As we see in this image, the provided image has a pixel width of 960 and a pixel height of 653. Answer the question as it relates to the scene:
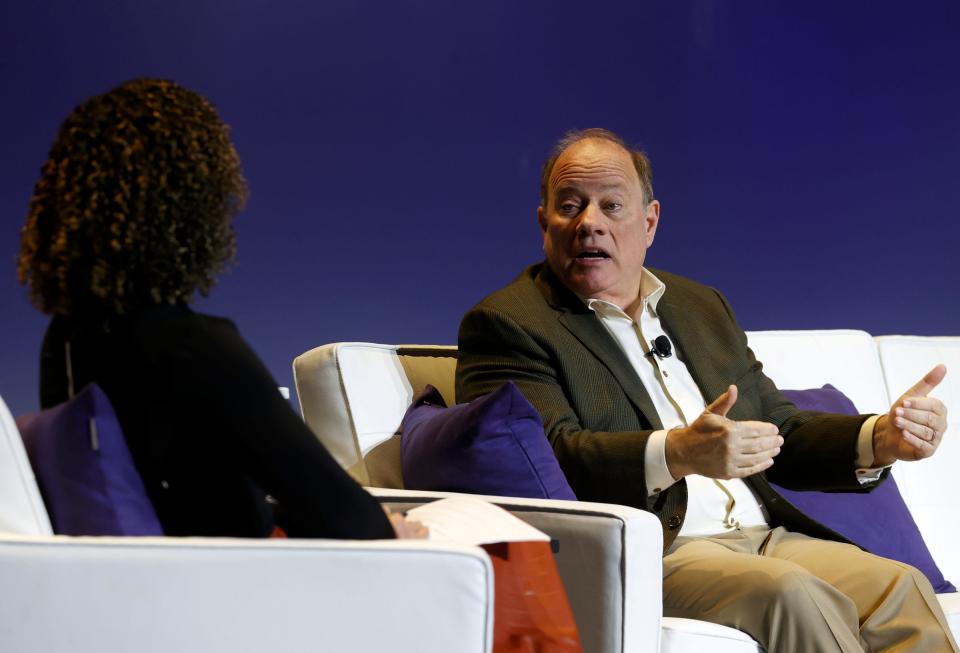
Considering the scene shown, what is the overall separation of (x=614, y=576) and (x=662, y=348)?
0.82 metres

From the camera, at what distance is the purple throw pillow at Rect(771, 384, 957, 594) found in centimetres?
235

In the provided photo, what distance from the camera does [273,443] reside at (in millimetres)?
1200

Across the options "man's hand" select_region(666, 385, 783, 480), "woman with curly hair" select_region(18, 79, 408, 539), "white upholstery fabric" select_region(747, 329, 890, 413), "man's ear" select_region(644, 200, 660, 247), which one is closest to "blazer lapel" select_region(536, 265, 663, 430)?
"man's hand" select_region(666, 385, 783, 480)

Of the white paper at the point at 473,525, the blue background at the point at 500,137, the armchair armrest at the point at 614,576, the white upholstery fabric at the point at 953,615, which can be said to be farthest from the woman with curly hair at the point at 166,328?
the blue background at the point at 500,137

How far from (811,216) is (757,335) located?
1.74 metres

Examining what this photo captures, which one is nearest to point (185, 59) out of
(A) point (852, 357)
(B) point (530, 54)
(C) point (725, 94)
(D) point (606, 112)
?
(B) point (530, 54)

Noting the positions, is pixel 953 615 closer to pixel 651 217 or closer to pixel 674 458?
pixel 674 458

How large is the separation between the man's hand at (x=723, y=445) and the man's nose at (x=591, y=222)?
22.2 inches

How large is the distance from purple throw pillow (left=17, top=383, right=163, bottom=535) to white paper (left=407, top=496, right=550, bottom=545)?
338 millimetres

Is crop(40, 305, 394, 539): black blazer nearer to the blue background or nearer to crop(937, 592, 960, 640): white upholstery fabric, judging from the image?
crop(937, 592, 960, 640): white upholstery fabric

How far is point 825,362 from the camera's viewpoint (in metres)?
2.82

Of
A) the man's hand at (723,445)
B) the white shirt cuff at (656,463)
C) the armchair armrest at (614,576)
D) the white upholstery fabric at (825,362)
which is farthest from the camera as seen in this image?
Answer: the white upholstery fabric at (825,362)

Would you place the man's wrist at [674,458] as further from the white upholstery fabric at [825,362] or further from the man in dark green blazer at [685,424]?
the white upholstery fabric at [825,362]

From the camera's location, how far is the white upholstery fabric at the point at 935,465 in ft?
8.78
